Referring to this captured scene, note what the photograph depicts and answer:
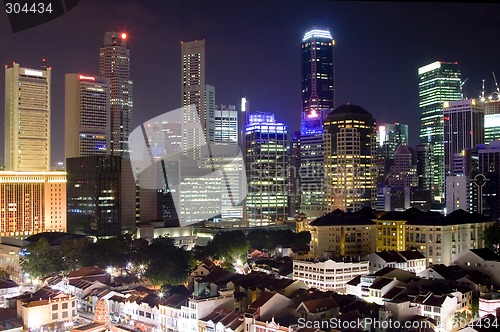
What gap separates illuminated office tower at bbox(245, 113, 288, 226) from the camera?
44.4 ft

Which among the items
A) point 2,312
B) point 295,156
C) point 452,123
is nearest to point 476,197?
point 452,123

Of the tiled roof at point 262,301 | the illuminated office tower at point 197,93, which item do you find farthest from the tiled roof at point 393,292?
the illuminated office tower at point 197,93

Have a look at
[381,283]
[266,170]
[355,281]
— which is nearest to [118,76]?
[266,170]

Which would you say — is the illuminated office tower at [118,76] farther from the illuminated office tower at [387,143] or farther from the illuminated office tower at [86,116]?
the illuminated office tower at [387,143]

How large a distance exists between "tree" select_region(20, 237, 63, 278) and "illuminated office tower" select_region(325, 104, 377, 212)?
7330 mm

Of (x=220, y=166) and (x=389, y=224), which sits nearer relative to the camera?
(x=389, y=224)

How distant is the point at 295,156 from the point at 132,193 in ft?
23.4

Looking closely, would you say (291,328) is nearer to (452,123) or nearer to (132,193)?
(132,193)

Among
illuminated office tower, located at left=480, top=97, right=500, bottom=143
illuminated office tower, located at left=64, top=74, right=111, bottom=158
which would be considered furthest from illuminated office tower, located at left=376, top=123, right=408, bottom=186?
illuminated office tower, located at left=64, top=74, right=111, bottom=158

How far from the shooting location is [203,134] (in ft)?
50.6

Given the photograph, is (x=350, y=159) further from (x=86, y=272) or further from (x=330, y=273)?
(x=86, y=272)

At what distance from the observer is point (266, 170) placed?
44.7 ft

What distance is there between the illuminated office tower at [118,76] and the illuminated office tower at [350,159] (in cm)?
834

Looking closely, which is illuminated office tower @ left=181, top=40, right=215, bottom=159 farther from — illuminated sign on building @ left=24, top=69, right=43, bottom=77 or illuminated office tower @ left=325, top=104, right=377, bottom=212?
illuminated sign on building @ left=24, top=69, right=43, bottom=77
